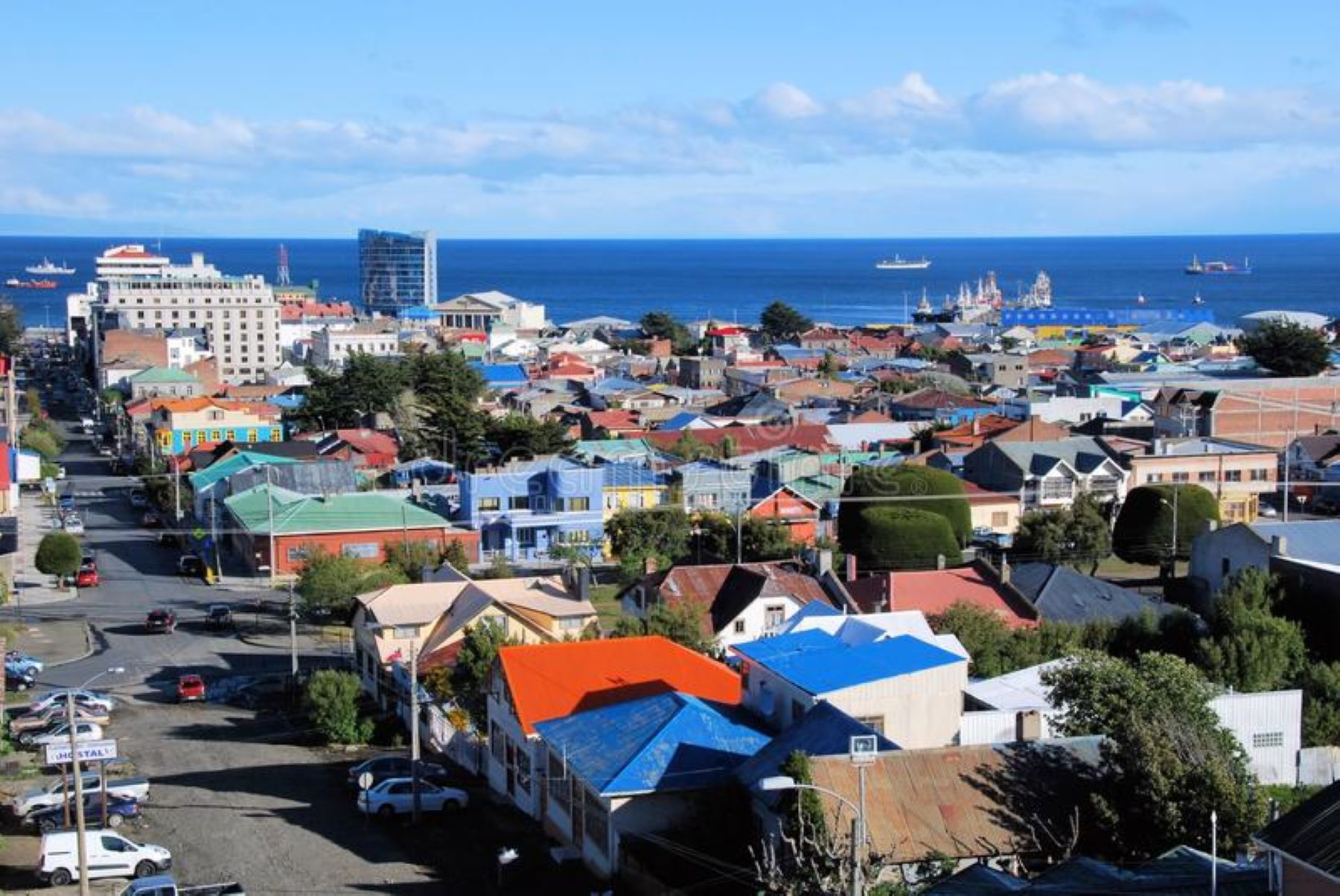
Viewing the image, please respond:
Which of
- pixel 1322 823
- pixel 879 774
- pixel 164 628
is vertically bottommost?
pixel 164 628

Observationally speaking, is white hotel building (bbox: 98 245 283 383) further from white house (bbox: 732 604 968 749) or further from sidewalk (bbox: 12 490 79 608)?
white house (bbox: 732 604 968 749)

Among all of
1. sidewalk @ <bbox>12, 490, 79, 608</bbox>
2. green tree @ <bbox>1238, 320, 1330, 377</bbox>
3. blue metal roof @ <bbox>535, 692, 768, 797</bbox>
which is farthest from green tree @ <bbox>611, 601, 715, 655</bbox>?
green tree @ <bbox>1238, 320, 1330, 377</bbox>

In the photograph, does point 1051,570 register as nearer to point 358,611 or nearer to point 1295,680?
point 1295,680

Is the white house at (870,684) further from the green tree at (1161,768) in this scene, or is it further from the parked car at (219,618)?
the parked car at (219,618)

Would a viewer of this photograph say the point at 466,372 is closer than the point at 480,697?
No

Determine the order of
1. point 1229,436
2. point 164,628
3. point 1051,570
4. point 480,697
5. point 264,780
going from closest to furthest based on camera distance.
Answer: point 264,780
point 480,697
point 1051,570
point 164,628
point 1229,436

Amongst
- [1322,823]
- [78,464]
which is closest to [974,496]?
[1322,823]
